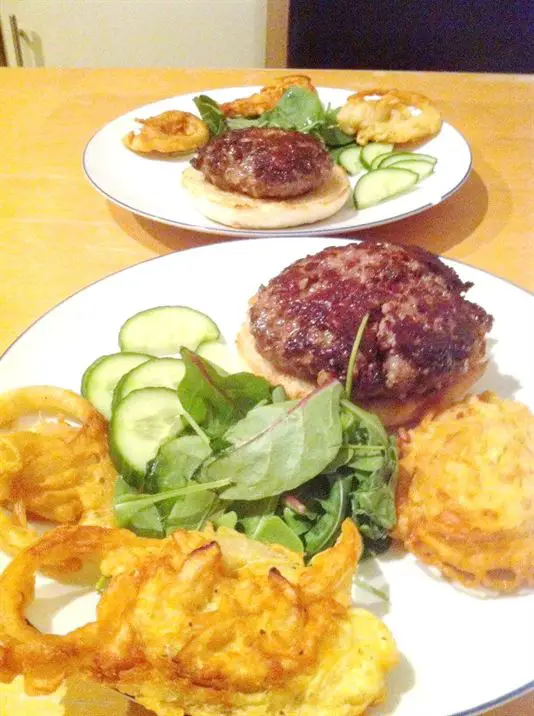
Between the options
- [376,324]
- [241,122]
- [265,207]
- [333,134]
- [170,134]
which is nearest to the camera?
[376,324]

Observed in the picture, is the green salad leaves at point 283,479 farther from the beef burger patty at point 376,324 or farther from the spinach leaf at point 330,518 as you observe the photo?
the beef burger patty at point 376,324

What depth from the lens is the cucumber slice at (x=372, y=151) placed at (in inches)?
132

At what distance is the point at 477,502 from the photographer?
4.83 ft

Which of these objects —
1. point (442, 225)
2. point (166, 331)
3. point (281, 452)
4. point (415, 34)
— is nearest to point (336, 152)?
point (442, 225)

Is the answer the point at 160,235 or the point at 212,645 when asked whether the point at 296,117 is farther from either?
the point at 212,645

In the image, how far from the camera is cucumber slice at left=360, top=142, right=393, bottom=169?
132 inches

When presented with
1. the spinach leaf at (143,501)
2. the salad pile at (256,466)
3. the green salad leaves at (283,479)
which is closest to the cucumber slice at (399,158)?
the salad pile at (256,466)

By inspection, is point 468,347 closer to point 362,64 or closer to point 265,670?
point 265,670

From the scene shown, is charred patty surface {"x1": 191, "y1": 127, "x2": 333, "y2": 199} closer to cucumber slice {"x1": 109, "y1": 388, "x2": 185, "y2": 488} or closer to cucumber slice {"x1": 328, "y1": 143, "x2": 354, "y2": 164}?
cucumber slice {"x1": 328, "y1": 143, "x2": 354, "y2": 164}

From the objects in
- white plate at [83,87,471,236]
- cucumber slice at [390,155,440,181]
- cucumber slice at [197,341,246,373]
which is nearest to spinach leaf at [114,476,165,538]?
cucumber slice at [197,341,246,373]

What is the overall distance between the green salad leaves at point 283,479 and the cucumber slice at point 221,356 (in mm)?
417

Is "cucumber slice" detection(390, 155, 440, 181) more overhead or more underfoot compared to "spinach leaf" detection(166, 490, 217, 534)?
more underfoot

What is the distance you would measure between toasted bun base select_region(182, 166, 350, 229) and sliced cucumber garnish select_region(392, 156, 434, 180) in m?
0.39

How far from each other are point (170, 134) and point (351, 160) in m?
0.94
